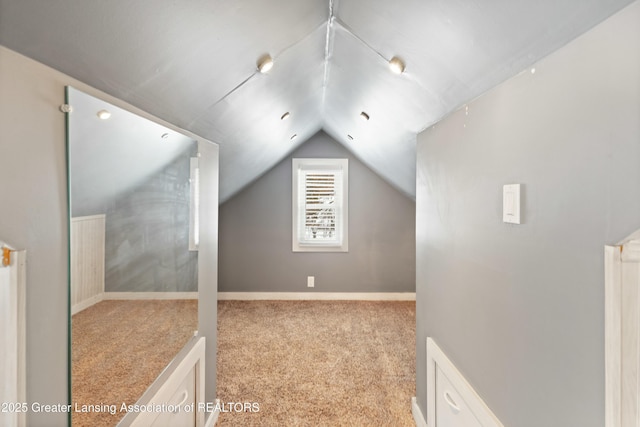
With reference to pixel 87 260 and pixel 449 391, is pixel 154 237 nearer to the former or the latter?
pixel 87 260

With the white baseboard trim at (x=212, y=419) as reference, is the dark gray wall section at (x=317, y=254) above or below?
above

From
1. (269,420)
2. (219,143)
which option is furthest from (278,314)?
(219,143)

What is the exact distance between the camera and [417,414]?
1.93 m

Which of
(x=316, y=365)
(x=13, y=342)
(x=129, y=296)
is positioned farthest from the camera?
(x=316, y=365)

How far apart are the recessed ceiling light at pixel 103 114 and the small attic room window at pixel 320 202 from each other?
318 cm

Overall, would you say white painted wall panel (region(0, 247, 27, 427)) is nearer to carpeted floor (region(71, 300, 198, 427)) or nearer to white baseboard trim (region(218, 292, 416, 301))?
carpeted floor (region(71, 300, 198, 427))

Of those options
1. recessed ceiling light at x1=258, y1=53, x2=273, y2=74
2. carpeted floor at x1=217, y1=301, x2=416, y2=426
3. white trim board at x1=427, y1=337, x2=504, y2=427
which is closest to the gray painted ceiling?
recessed ceiling light at x1=258, y1=53, x2=273, y2=74

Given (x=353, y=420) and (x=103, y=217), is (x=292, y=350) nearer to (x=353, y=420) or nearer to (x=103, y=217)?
(x=353, y=420)

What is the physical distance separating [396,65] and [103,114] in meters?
1.11

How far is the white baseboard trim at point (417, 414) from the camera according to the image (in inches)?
72.5

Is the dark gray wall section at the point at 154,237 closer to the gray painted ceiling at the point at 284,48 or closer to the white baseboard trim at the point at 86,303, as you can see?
the white baseboard trim at the point at 86,303

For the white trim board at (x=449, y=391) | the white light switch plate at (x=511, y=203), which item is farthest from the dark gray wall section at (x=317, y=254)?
the white light switch plate at (x=511, y=203)

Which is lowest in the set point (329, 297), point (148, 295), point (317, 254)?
point (329, 297)

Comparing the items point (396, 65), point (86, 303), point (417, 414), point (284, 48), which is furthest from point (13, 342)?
point (417, 414)
